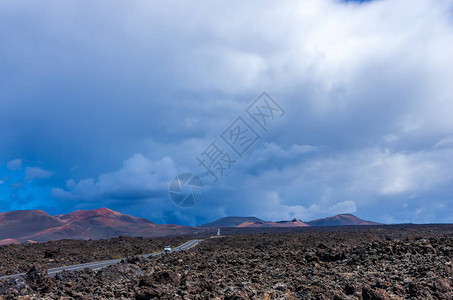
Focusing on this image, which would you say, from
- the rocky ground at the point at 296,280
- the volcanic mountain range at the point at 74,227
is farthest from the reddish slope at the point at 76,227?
the rocky ground at the point at 296,280

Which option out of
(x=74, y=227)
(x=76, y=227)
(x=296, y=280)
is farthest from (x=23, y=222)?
(x=296, y=280)

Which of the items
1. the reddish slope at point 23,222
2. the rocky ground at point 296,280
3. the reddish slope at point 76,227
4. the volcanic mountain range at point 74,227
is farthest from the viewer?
the reddish slope at point 23,222

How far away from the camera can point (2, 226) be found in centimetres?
12025

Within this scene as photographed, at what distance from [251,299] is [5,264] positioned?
31.7 metres

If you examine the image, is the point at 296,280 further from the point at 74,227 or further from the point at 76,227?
the point at 76,227

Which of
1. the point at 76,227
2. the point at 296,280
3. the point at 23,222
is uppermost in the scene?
the point at 23,222

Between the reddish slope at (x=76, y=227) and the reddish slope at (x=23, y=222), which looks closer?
the reddish slope at (x=76, y=227)

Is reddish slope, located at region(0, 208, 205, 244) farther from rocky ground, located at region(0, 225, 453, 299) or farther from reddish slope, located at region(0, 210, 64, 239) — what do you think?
rocky ground, located at region(0, 225, 453, 299)

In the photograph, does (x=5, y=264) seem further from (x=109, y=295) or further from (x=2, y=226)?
(x=2, y=226)

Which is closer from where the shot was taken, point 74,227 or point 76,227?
point 74,227

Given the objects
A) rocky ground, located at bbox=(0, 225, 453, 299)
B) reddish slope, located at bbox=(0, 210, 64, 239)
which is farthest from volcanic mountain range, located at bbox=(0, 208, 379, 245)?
rocky ground, located at bbox=(0, 225, 453, 299)

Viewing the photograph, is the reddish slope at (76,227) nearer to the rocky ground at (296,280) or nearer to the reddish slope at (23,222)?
the reddish slope at (23,222)

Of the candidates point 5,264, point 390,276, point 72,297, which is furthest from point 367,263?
point 5,264

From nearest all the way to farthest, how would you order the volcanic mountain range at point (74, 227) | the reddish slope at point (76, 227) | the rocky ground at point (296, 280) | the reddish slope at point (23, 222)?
1. the rocky ground at point (296, 280)
2. the volcanic mountain range at point (74, 227)
3. the reddish slope at point (76, 227)
4. the reddish slope at point (23, 222)
